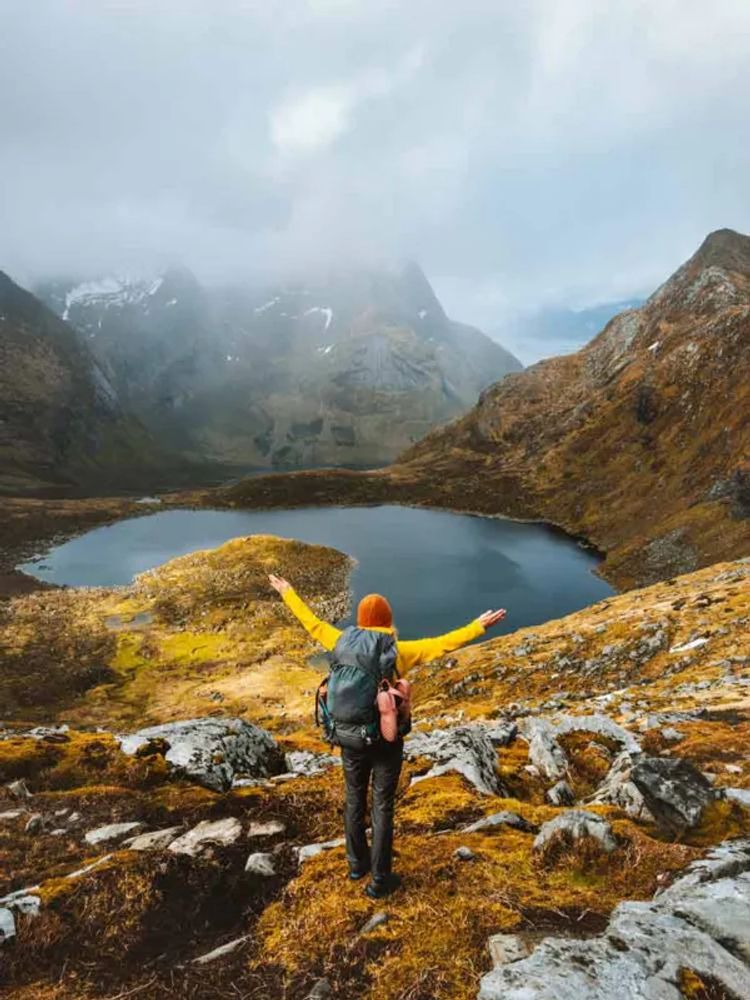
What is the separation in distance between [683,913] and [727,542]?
10207 cm

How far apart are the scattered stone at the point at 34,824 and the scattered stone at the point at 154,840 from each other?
6.78 feet

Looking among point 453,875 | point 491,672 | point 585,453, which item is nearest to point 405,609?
point 491,672

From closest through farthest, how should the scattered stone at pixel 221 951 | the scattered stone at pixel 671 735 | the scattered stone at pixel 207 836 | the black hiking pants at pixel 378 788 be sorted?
the scattered stone at pixel 221 951, the black hiking pants at pixel 378 788, the scattered stone at pixel 207 836, the scattered stone at pixel 671 735

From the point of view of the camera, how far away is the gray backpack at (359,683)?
26.5 ft

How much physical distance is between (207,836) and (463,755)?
7.25 m

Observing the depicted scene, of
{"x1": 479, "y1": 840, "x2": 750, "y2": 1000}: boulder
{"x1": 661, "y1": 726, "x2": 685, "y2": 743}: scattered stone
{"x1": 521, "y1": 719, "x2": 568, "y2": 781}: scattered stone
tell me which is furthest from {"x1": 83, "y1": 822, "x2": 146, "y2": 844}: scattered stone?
{"x1": 661, "y1": 726, "x2": 685, "y2": 743}: scattered stone

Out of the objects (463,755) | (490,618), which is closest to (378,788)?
A: (490,618)

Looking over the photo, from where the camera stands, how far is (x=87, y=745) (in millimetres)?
15664

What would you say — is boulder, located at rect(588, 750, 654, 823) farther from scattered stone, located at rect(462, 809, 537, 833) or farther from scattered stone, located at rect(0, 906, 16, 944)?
scattered stone, located at rect(0, 906, 16, 944)

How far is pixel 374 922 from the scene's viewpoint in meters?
7.73

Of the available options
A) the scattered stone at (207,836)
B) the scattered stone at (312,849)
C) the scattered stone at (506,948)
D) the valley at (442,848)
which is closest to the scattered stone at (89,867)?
the valley at (442,848)

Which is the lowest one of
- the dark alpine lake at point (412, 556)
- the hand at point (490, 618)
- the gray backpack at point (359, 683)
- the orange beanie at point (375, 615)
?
the dark alpine lake at point (412, 556)

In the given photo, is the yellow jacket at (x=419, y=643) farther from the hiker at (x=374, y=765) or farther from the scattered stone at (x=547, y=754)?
the scattered stone at (x=547, y=754)

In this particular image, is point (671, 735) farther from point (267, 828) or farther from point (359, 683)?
point (359, 683)
